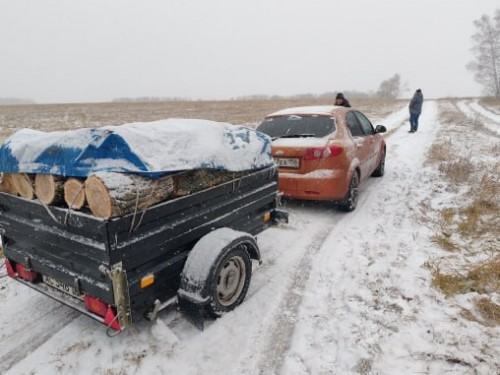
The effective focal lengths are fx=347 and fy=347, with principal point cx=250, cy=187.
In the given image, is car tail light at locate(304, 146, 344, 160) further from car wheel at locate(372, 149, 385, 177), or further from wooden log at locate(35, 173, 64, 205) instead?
wooden log at locate(35, 173, 64, 205)

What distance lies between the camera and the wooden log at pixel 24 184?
2768mm

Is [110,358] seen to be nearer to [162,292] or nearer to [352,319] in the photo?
[162,292]

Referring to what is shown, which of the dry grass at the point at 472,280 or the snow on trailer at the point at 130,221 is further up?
the snow on trailer at the point at 130,221

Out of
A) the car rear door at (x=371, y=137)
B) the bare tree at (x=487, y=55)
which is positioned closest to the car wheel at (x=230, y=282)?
the car rear door at (x=371, y=137)

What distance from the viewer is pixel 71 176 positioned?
2506 millimetres

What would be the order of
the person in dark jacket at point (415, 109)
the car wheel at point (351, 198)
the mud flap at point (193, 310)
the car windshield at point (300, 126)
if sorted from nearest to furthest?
1. the mud flap at point (193, 310)
2. the car windshield at point (300, 126)
3. the car wheel at point (351, 198)
4. the person in dark jacket at point (415, 109)

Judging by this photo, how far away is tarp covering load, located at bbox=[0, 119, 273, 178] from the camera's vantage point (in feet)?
7.89

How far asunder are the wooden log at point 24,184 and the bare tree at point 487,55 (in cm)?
5558

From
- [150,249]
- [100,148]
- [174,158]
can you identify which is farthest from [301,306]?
[100,148]

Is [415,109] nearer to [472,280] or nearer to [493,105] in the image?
[472,280]

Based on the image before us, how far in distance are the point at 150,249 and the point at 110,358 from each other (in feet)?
3.02

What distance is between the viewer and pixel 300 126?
18.1ft

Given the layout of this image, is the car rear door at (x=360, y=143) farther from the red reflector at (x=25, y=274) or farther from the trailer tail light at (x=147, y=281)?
the red reflector at (x=25, y=274)

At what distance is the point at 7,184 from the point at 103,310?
1.49 metres
